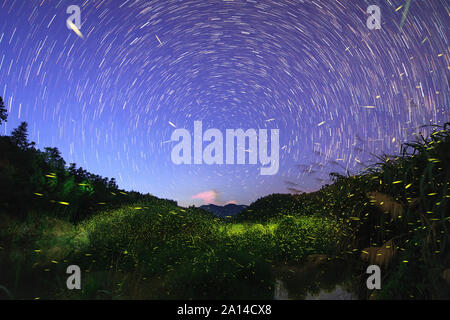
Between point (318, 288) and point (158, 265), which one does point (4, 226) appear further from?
point (318, 288)

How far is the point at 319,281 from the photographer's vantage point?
3.51m

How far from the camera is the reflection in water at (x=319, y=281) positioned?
3033 mm

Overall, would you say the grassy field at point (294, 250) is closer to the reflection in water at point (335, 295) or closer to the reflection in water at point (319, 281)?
the reflection in water at point (319, 281)

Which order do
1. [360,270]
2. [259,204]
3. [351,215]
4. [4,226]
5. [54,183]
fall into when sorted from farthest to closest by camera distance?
[259,204]
[54,183]
[4,226]
[351,215]
[360,270]

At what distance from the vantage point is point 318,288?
333 cm

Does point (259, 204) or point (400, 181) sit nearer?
point (400, 181)

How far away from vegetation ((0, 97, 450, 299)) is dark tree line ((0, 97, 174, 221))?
0.05m

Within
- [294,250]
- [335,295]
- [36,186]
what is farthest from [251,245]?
[36,186]

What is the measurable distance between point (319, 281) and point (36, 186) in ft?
31.0

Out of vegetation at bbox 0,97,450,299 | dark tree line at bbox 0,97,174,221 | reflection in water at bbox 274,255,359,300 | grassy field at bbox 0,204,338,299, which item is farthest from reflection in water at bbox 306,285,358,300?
dark tree line at bbox 0,97,174,221

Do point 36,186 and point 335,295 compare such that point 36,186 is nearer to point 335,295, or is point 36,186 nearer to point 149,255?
point 149,255

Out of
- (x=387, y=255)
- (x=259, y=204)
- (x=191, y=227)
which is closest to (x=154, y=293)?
(x=387, y=255)

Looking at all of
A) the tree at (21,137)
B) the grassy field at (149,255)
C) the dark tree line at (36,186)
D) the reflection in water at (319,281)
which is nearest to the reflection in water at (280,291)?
the reflection in water at (319,281)
